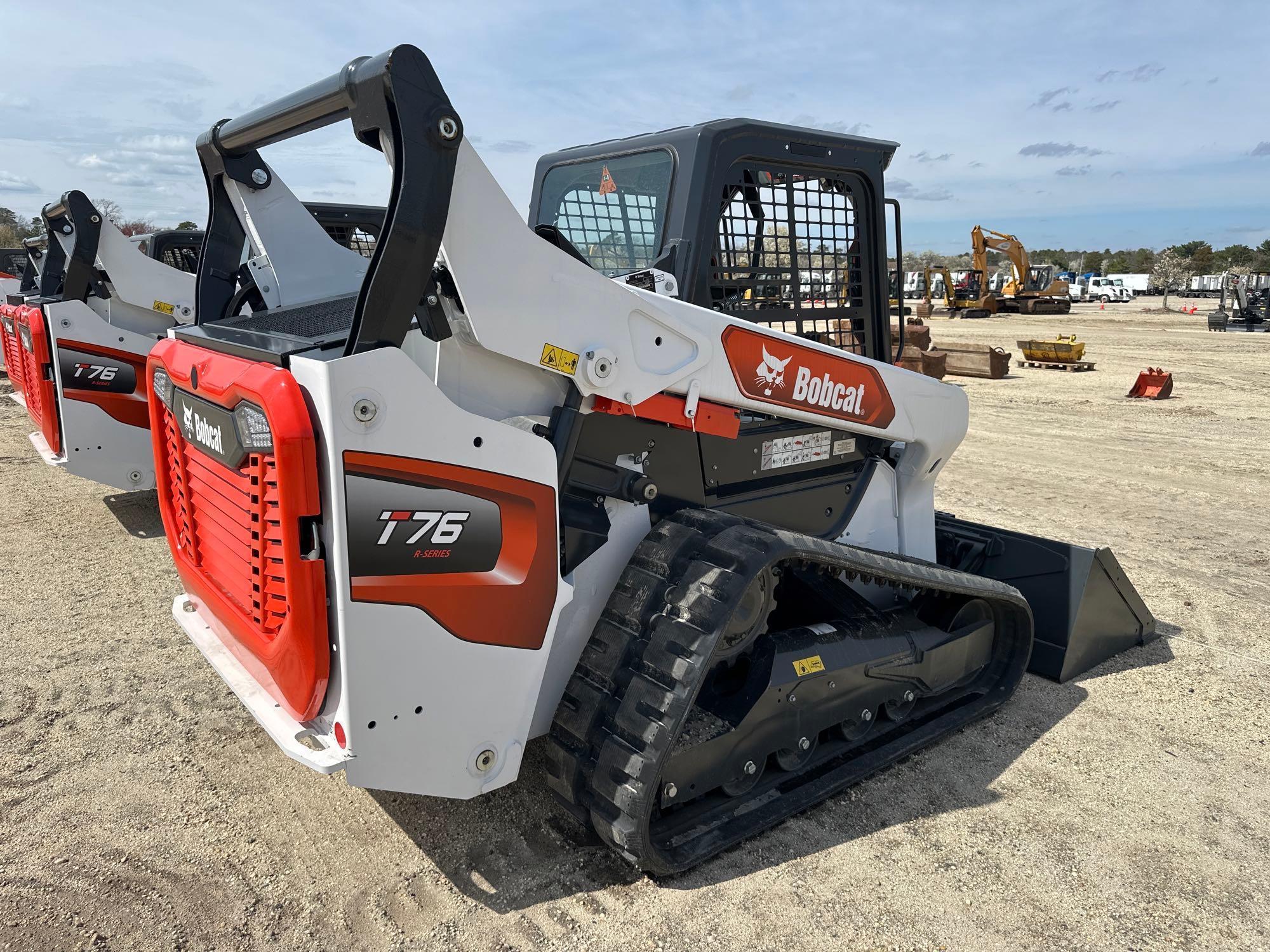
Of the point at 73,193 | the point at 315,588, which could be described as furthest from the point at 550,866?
the point at 73,193

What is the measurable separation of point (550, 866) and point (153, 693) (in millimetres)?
2241

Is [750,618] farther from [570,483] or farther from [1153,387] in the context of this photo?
[1153,387]

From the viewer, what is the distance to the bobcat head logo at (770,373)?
120 inches

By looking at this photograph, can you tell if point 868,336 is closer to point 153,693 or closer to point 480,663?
point 480,663

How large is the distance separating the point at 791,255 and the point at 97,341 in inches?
216

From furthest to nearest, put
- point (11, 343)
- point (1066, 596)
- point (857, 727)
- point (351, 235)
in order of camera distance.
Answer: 1. point (11, 343)
2. point (351, 235)
3. point (1066, 596)
4. point (857, 727)

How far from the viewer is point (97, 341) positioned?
6477 mm

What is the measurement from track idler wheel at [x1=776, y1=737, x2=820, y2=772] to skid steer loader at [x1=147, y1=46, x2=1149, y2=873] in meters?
0.01

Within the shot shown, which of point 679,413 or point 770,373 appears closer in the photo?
point 679,413

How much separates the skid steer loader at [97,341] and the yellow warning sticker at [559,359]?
5.03 m

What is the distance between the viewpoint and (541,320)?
8.04ft

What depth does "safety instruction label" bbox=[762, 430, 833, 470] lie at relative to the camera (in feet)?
11.4

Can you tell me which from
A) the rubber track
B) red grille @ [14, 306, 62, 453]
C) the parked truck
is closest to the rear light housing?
the rubber track

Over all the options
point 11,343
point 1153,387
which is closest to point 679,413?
point 11,343
